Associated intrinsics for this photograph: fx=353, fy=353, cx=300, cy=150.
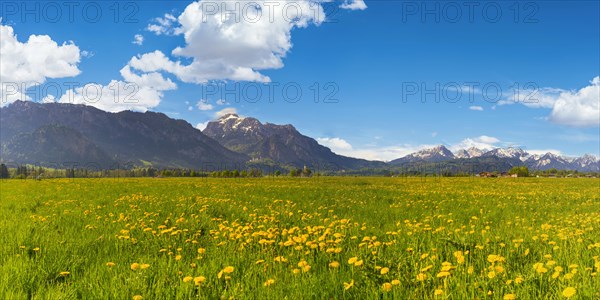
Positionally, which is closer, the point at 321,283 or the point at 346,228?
the point at 321,283

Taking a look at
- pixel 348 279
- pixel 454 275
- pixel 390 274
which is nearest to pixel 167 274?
pixel 348 279

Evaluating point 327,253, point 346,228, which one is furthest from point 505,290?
point 346,228

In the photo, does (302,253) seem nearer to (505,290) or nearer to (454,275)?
(454,275)

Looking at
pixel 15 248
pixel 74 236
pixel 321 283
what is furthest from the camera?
pixel 74 236

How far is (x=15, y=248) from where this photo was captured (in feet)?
23.8

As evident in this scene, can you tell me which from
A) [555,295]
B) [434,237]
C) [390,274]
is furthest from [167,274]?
[434,237]

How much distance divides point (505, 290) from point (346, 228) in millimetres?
4393

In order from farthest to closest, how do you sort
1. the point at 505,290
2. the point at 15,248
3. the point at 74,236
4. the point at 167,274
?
1. the point at 74,236
2. the point at 15,248
3. the point at 167,274
4. the point at 505,290

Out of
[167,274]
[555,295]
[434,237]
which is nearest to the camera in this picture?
[555,295]

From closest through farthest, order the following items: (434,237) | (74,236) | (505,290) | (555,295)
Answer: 1. (555,295)
2. (505,290)
3. (434,237)
4. (74,236)

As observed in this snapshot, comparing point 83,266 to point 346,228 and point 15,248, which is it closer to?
point 15,248

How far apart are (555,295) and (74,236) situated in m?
9.48

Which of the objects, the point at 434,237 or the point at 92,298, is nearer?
the point at 92,298

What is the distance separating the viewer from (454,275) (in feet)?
15.9
